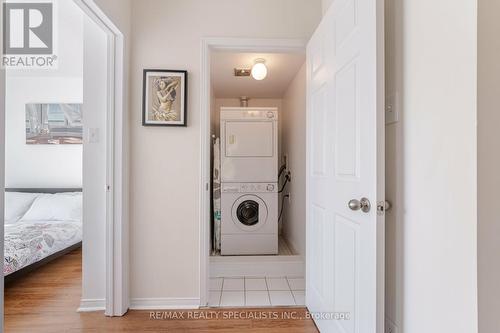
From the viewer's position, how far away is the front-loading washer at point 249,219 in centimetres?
316

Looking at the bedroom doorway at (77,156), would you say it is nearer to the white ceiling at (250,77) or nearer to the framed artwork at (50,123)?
the framed artwork at (50,123)

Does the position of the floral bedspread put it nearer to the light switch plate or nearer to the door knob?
the door knob

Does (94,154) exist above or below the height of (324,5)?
below

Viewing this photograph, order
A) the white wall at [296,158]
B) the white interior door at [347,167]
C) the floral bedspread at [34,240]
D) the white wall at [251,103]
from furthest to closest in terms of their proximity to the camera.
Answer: the white wall at [251,103] < the white wall at [296,158] < the floral bedspread at [34,240] < the white interior door at [347,167]

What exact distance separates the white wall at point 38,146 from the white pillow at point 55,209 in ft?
1.24

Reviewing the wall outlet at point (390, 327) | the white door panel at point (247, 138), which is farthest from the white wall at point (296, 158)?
the wall outlet at point (390, 327)

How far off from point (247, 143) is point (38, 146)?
2.81 meters

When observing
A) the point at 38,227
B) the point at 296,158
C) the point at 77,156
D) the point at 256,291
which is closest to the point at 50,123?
the point at 77,156

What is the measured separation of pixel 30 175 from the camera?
367 cm

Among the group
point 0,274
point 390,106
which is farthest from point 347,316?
point 0,274

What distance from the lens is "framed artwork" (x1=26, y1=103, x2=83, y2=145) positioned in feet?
11.8

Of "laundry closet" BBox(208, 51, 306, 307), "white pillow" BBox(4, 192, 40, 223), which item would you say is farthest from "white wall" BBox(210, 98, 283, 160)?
"white pillow" BBox(4, 192, 40, 223)

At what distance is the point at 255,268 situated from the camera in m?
2.71

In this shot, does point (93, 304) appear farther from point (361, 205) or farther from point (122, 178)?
point (361, 205)
